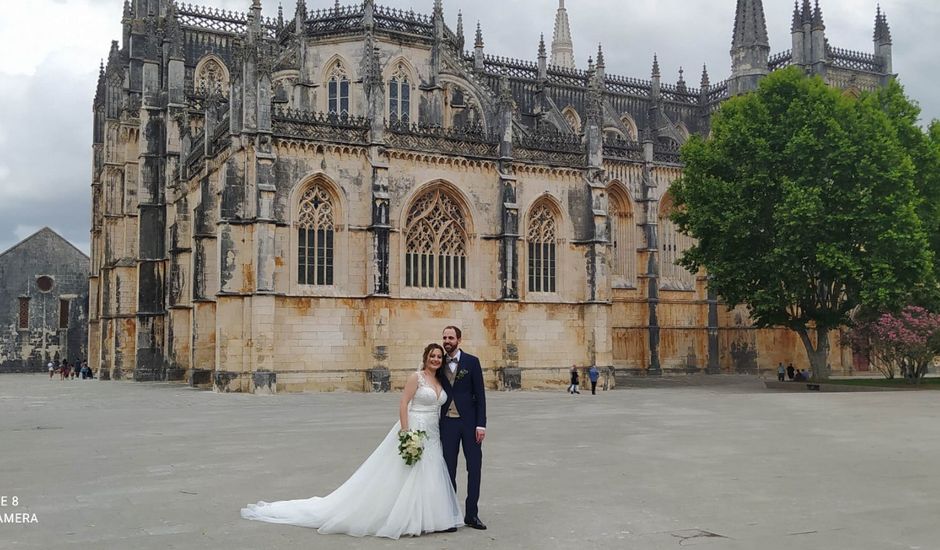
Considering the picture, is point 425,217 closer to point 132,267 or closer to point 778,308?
point 778,308

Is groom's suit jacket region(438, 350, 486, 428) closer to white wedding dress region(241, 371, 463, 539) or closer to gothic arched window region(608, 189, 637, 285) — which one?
white wedding dress region(241, 371, 463, 539)

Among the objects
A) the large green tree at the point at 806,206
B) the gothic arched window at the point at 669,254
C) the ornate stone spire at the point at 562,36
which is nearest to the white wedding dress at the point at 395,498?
the large green tree at the point at 806,206

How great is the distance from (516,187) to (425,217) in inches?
149

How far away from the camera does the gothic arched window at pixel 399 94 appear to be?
133 feet

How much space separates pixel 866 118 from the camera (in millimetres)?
31125

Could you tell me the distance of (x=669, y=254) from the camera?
161ft

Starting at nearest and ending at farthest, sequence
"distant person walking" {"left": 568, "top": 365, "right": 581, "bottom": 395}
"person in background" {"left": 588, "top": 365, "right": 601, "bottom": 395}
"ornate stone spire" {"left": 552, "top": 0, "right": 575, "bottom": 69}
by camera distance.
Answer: "distant person walking" {"left": 568, "top": 365, "right": 581, "bottom": 395}
"person in background" {"left": 588, "top": 365, "right": 601, "bottom": 395}
"ornate stone spire" {"left": 552, "top": 0, "right": 575, "bottom": 69}

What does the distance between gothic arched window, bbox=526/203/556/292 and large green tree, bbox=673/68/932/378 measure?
5435mm

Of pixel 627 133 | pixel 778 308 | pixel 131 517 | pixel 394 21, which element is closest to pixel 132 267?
pixel 394 21

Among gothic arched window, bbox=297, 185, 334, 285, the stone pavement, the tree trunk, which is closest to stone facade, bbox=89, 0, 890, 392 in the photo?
gothic arched window, bbox=297, 185, 334, 285

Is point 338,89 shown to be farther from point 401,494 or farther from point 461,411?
point 401,494

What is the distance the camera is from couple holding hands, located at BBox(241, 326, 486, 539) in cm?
838

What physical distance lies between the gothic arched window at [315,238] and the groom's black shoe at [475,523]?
22.8m

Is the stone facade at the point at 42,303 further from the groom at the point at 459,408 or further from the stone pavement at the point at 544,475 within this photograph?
the groom at the point at 459,408
